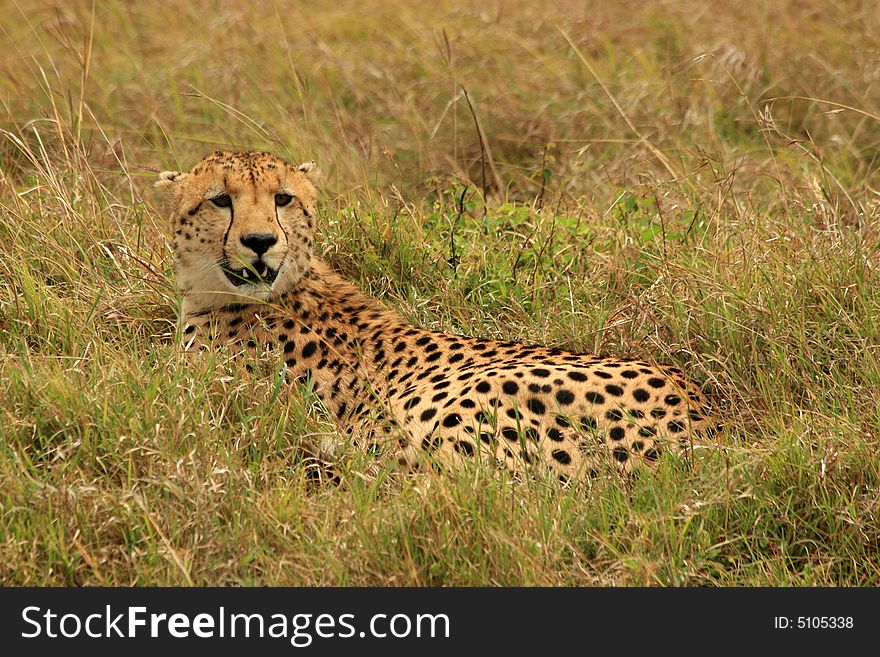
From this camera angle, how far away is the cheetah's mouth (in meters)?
3.84

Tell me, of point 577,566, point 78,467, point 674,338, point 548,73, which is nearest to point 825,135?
point 548,73

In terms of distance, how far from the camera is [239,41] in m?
7.02

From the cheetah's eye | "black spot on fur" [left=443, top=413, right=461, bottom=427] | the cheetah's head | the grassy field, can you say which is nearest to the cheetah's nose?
the cheetah's head

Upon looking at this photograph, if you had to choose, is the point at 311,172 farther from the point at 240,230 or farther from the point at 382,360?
the point at 382,360

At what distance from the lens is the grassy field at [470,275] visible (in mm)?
2861

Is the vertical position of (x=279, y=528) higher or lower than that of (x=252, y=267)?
lower

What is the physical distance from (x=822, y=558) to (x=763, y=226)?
5.56 ft

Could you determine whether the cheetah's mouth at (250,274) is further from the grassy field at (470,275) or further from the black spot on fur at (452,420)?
the black spot on fur at (452,420)

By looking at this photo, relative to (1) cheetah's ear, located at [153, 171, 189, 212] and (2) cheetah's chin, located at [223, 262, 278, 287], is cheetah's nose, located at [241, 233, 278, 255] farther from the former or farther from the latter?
(1) cheetah's ear, located at [153, 171, 189, 212]

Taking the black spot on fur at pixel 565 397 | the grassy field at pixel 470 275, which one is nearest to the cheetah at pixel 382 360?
the black spot on fur at pixel 565 397

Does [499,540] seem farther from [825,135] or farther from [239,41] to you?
[239,41]

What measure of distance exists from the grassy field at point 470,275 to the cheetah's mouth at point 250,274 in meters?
0.30

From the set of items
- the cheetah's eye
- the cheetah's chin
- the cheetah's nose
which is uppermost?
the cheetah's eye

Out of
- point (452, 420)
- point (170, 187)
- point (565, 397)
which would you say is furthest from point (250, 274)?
point (565, 397)
